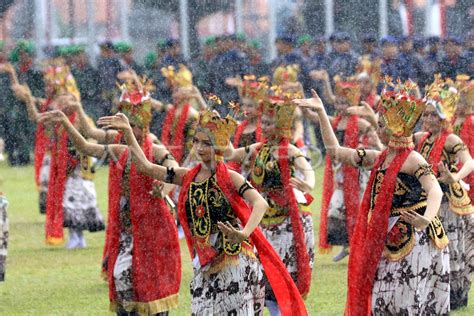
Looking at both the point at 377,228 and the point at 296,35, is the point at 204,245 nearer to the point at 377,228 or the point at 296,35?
the point at 377,228

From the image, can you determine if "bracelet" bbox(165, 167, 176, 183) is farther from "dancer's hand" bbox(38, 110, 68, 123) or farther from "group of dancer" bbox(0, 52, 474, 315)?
"dancer's hand" bbox(38, 110, 68, 123)

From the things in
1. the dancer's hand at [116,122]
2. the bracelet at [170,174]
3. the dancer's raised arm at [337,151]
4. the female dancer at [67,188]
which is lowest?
the female dancer at [67,188]

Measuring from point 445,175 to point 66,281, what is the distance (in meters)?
3.98

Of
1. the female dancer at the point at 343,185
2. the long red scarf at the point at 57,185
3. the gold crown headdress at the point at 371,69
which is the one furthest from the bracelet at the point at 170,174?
the gold crown headdress at the point at 371,69

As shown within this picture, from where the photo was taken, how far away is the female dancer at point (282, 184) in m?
10.4

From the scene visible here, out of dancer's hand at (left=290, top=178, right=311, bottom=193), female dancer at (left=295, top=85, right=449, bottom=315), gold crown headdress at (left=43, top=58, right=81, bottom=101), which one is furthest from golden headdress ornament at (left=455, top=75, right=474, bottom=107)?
gold crown headdress at (left=43, top=58, right=81, bottom=101)

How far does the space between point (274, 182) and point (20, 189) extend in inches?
416

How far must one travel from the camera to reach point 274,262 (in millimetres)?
8633

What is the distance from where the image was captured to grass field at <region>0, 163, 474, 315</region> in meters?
11.2

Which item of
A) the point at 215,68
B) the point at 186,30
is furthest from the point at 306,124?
the point at 186,30

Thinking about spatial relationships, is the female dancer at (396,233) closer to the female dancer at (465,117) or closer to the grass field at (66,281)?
the grass field at (66,281)

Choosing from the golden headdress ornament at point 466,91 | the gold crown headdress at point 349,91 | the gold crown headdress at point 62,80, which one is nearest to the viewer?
the golden headdress ornament at point 466,91

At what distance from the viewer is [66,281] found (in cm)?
1266

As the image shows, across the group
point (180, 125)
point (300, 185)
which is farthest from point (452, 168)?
point (180, 125)
